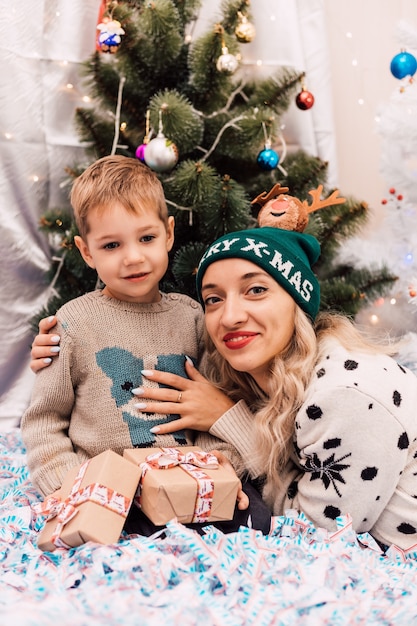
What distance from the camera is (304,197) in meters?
1.93

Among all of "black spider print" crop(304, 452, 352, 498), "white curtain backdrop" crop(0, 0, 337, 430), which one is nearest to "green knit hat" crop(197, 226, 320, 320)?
"black spider print" crop(304, 452, 352, 498)

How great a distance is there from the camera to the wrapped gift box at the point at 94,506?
3.58 ft

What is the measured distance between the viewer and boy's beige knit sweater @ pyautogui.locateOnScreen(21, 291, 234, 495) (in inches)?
53.4

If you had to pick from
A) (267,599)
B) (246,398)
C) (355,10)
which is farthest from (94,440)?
(355,10)

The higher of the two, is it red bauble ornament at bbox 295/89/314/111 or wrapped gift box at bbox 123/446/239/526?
red bauble ornament at bbox 295/89/314/111

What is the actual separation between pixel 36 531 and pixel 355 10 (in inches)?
87.9

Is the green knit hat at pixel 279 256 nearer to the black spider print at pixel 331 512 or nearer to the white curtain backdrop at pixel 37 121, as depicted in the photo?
the black spider print at pixel 331 512

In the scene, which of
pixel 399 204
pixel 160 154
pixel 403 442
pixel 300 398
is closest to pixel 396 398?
pixel 403 442

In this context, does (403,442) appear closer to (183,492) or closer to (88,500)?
(183,492)

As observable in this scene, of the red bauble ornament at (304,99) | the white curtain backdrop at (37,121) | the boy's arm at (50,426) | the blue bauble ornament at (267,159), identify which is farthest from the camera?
the white curtain backdrop at (37,121)

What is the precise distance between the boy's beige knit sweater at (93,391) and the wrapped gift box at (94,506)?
0.16m

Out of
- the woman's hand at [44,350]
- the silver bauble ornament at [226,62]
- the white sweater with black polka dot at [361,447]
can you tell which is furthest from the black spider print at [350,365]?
the silver bauble ornament at [226,62]

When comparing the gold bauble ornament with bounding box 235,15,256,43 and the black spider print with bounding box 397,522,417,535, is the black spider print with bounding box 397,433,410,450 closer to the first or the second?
the black spider print with bounding box 397,522,417,535

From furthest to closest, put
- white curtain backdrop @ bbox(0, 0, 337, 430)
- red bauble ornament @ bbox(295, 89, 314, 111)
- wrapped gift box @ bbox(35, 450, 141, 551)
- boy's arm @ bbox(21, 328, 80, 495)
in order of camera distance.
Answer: white curtain backdrop @ bbox(0, 0, 337, 430) → red bauble ornament @ bbox(295, 89, 314, 111) → boy's arm @ bbox(21, 328, 80, 495) → wrapped gift box @ bbox(35, 450, 141, 551)
